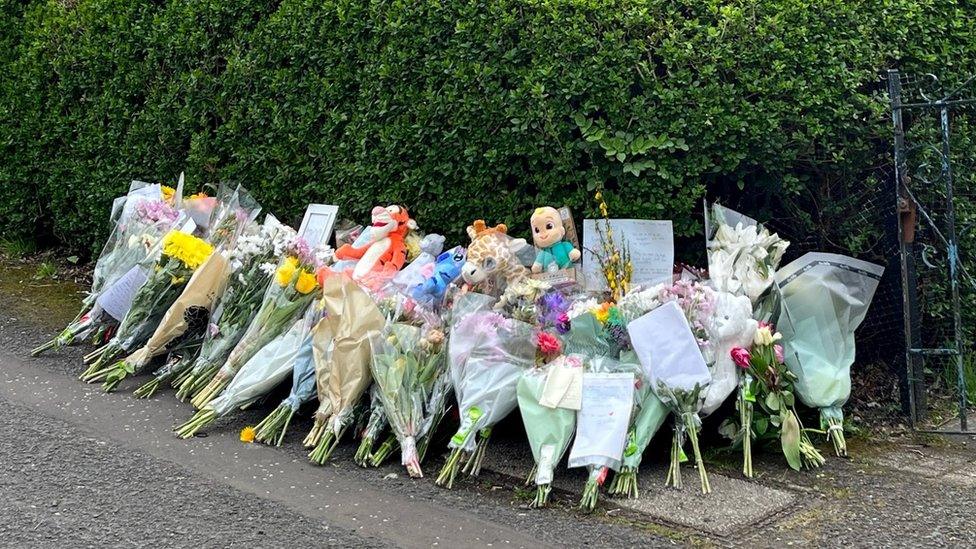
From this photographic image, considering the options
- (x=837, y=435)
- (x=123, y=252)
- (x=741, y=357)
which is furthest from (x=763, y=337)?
(x=123, y=252)

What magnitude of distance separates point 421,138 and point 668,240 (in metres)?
1.59

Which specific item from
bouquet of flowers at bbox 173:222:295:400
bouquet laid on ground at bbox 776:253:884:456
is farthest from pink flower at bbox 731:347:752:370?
bouquet of flowers at bbox 173:222:295:400

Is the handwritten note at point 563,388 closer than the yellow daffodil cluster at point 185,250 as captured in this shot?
Yes

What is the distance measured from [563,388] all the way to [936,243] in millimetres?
2346

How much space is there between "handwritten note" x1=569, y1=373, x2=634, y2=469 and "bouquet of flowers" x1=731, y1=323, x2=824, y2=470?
0.53 meters

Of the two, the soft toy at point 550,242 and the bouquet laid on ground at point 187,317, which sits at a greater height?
the soft toy at point 550,242

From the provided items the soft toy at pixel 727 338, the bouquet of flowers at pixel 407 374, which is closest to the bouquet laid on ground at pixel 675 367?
the soft toy at pixel 727 338

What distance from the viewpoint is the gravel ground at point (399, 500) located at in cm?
396

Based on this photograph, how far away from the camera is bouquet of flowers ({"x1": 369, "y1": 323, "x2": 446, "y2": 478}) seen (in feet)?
15.2

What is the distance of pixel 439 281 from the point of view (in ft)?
17.7

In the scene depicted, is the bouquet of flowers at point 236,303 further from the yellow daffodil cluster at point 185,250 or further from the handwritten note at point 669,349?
the handwritten note at point 669,349

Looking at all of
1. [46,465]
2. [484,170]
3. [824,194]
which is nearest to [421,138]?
[484,170]

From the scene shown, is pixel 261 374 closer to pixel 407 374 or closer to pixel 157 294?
pixel 407 374

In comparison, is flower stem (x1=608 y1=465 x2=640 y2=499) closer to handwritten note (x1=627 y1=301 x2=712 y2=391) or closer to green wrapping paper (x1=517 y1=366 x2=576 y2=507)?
green wrapping paper (x1=517 y1=366 x2=576 y2=507)
